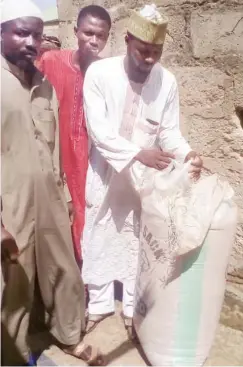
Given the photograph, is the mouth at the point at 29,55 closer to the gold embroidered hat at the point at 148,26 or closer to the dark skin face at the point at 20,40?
the dark skin face at the point at 20,40

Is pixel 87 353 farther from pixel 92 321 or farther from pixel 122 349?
pixel 92 321

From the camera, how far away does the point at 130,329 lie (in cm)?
317

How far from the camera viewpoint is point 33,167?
2.52 m

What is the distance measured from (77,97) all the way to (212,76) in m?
0.78

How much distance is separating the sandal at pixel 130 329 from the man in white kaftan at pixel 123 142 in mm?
20

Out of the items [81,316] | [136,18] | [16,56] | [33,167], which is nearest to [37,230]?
[33,167]

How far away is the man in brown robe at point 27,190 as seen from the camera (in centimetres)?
246

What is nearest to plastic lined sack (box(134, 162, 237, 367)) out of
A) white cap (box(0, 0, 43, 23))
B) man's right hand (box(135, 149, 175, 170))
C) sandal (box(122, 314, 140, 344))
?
man's right hand (box(135, 149, 175, 170))

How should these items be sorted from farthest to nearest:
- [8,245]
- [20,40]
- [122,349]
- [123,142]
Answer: [122,349] → [123,142] → [20,40] → [8,245]

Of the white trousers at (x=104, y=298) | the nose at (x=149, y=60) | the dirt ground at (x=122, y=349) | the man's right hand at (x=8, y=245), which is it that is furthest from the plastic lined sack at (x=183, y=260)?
the man's right hand at (x=8, y=245)

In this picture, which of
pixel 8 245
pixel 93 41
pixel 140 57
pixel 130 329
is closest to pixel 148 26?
pixel 140 57

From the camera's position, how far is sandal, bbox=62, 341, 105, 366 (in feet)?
9.23

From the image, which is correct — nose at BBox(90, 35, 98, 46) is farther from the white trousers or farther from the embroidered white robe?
the white trousers

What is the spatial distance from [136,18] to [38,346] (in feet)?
5.78
